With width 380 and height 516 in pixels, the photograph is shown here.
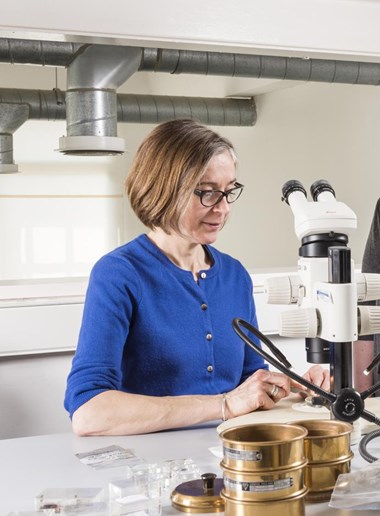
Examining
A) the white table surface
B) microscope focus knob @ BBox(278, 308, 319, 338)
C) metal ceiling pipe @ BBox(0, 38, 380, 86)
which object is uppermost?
metal ceiling pipe @ BBox(0, 38, 380, 86)

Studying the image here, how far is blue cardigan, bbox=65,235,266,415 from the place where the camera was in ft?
5.97

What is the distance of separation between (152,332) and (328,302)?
63 cm

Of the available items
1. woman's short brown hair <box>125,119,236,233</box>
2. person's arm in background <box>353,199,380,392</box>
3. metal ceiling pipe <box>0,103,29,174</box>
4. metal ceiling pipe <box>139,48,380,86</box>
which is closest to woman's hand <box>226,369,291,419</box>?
woman's short brown hair <box>125,119,236,233</box>

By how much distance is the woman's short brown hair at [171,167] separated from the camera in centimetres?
198

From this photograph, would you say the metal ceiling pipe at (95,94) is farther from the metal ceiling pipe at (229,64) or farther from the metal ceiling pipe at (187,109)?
the metal ceiling pipe at (187,109)

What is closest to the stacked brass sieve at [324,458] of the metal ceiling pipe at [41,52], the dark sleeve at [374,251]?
the dark sleeve at [374,251]

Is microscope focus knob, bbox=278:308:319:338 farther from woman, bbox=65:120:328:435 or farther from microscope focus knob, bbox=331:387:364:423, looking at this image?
woman, bbox=65:120:328:435

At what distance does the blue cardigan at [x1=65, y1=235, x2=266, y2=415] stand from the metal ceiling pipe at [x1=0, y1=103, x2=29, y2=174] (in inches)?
184

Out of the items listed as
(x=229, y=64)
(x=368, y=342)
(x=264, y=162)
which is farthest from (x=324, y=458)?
(x=264, y=162)

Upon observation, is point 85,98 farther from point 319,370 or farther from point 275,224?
point 275,224

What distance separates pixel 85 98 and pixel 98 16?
269 cm

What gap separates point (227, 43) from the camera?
1.60 m

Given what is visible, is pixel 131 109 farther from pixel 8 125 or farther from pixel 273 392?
pixel 273 392

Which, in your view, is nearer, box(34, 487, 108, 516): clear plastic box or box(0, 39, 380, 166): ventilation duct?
box(34, 487, 108, 516): clear plastic box
